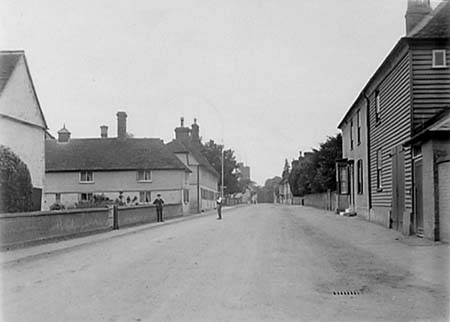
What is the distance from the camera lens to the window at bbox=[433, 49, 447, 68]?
64.3ft

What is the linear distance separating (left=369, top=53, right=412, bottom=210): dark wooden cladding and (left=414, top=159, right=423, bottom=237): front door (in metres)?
0.75

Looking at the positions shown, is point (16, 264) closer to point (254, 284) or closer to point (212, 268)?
point (212, 268)

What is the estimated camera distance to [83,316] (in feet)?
24.7

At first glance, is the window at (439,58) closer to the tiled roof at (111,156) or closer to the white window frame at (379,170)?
the white window frame at (379,170)

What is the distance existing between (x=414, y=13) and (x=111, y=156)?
122ft

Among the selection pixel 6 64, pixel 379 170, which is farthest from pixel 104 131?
pixel 379 170

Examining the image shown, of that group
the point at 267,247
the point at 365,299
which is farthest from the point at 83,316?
the point at 267,247

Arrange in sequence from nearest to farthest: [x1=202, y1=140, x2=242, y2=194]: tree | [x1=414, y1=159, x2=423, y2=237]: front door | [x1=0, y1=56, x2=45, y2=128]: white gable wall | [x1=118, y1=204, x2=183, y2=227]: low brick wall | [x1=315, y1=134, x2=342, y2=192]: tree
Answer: [x1=414, y1=159, x2=423, y2=237]: front door → [x1=0, y1=56, x2=45, y2=128]: white gable wall → [x1=118, y1=204, x2=183, y2=227]: low brick wall → [x1=315, y1=134, x2=342, y2=192]: tree → [x1=202, y1=140, x2=242, y2=194]: tree

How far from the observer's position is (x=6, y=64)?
27031mm

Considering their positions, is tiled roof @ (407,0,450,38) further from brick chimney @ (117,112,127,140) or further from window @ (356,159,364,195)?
brick chimney @ (117,112,127,140)

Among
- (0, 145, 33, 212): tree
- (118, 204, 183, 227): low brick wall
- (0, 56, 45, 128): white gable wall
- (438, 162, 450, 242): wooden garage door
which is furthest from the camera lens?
(118, 204, 183, 227): low brick wall

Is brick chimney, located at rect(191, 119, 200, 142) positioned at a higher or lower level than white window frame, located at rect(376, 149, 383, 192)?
higher

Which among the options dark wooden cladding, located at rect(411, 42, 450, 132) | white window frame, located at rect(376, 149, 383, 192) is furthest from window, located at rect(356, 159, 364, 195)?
dark wooden cladding, located at rect(411, 42, 450, 132)

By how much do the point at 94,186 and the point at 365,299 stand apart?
154ft
